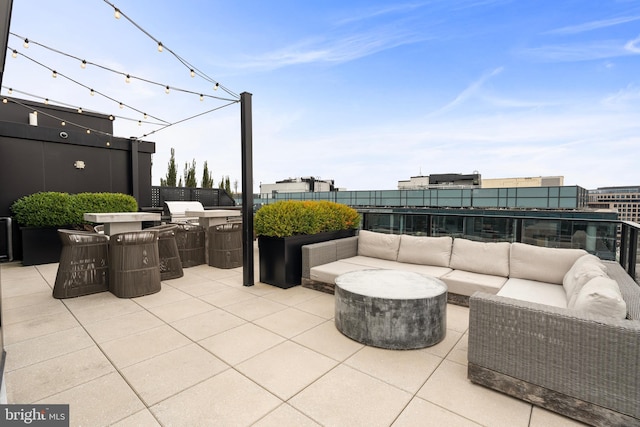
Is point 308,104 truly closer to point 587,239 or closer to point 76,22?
point 76,22

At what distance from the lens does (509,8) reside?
6387 millimetres

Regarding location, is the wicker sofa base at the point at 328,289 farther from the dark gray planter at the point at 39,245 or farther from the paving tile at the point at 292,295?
the dark gray planter at the point at 39,245

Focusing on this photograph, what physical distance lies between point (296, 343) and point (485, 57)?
10.7 meters

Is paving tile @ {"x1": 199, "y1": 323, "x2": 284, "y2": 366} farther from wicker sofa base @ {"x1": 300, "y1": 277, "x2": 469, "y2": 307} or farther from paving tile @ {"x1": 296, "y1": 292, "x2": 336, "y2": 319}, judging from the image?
wicker sofa base @ {"x1": 300, "y1": 277, "x2": 469, "y2": 307}

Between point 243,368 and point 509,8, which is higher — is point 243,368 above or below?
below

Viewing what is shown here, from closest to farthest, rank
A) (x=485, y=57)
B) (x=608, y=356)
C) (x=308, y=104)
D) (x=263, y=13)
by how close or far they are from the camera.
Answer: (x=608, y=356) < (x=263, y=13) < (x=485, y=57) < (x=308, y=104)

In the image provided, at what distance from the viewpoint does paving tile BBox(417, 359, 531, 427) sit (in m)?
1.62

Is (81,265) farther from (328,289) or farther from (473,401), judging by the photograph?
(473,401)

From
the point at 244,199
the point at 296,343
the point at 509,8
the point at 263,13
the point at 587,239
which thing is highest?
the point at 509,8

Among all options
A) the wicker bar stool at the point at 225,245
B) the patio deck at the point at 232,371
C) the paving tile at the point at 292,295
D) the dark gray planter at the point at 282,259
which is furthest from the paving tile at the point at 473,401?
the wicker bar stool at the point at 225,245

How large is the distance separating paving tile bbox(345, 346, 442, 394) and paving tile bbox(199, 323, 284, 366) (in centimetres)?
76

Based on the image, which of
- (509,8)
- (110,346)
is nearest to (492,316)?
(110,346)

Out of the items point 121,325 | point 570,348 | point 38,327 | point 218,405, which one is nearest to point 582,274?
point 570,348

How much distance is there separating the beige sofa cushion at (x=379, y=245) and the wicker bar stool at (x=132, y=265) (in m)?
3.11
